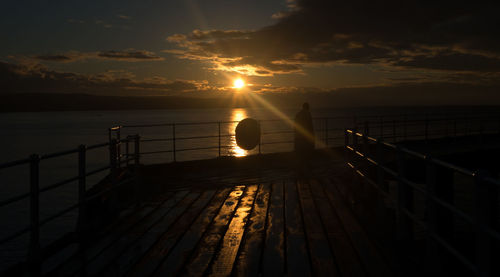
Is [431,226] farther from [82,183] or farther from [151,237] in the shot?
[82,183]

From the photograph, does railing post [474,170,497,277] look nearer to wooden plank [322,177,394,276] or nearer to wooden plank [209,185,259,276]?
wooden plank [322,177,394,276]

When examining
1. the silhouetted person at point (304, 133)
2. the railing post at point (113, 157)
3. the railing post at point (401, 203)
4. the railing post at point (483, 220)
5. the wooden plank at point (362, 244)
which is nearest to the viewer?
the railing post at point (483, 220)

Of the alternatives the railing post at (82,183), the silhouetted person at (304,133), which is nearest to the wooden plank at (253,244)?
the railing post at (82,183)

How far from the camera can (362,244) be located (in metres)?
4.23

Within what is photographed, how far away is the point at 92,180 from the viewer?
33656mm

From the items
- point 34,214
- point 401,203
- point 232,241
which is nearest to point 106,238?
point 34,214

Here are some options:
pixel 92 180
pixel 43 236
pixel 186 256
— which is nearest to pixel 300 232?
pixel 186 256

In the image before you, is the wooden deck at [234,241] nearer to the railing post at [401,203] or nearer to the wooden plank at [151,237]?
the wooden plank at [151,237]

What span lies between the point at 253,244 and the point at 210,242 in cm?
52

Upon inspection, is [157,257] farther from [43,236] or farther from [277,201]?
[43,236]

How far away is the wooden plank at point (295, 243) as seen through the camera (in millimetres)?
3564

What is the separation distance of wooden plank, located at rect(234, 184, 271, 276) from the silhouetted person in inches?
119

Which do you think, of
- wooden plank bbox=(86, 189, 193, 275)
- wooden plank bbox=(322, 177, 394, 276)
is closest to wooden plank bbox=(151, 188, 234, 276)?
wooden plank bbox=(86, 189, 193, 275)

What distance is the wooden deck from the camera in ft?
11.8
